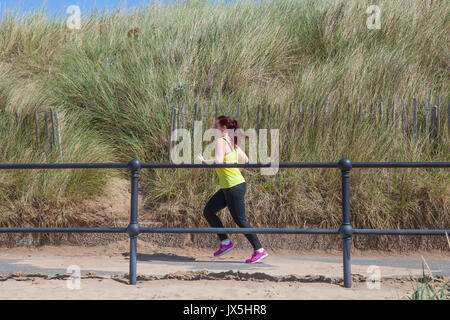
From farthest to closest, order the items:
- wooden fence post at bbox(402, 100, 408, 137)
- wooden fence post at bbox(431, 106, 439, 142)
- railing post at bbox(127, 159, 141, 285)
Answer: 1. wooden fence post at bbox(431, 106, 439, 142)
2. wooden fence post at bbox(402, 100, 408, 137)
3. railing post at bbox(127, 159, 141, 285)

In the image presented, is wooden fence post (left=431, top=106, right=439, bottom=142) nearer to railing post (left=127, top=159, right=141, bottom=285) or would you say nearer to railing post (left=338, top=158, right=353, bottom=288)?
railing post (left=338, top=158, right=353, bottom=288)

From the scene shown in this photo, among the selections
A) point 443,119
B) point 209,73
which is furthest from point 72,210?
point 443,119

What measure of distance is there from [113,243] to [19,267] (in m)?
1.61

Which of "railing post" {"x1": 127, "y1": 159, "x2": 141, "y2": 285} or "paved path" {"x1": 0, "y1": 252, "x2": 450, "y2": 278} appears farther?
"paved path" {"x1": 0, "y1": 252, "x2": 450, "y2": 278}

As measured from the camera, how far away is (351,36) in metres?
12.5

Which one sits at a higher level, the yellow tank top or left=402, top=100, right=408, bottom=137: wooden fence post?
left=402, top=100, right=408, bottom=137: wooden fence post

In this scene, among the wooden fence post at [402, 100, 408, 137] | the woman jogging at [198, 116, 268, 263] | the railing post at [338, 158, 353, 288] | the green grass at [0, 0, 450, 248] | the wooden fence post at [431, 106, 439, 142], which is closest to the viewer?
the railing post at [338, 158, 353, 288]

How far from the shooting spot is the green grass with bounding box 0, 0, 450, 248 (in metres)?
7.66

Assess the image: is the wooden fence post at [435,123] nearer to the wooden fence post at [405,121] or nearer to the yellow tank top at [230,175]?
the wooden fence post at [405,121]

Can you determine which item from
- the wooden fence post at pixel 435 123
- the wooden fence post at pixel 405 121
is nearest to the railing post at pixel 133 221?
the wooden fence post at pixel 405 121

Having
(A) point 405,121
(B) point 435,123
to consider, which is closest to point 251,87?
(A) point 405,121

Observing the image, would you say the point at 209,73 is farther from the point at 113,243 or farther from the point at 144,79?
the point at 113,243

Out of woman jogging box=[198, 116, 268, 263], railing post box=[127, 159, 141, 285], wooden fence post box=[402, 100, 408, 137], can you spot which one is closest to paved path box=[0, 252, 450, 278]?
woman jogging box=[198, 116, 268, 263]

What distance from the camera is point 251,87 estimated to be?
10242 mm
